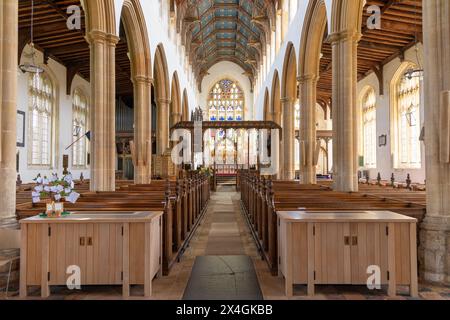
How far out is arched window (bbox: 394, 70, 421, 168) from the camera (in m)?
14.6

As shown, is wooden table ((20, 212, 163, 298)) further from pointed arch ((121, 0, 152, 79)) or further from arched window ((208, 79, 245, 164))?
arched window ((208, 79, 245, 164))

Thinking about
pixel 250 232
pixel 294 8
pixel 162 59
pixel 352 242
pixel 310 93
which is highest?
pixel 294 8

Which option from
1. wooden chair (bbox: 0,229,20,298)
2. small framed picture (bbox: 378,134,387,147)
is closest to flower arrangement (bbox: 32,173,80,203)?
wooden chair (bbox: 0,229,20,298)

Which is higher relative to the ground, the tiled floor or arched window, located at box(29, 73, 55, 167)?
arched window, located at box(29, 73, 55, 167)

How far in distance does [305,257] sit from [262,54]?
2247 centimetres

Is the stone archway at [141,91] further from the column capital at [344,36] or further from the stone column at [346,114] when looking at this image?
the stone column at [346,114]

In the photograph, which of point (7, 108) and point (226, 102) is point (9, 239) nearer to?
point (7, 108)

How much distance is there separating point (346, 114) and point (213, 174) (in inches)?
441

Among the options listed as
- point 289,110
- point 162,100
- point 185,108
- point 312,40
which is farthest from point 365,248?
point 185,108

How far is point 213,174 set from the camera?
1848cm

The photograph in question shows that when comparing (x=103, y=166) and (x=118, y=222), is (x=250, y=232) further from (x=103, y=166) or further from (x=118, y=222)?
(x=118, y=222)

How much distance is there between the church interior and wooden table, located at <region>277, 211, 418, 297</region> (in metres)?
0.01

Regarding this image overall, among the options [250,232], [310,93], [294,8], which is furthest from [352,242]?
[294,8]

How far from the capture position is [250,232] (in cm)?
725
